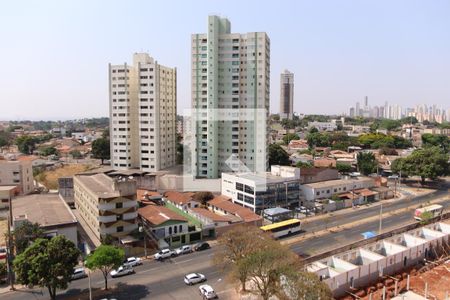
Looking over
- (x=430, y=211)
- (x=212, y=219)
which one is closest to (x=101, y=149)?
(x=212, y=219)

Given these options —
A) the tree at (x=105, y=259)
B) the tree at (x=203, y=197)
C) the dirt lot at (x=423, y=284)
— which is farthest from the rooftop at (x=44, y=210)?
the dirt lot at (x=423, y=284)

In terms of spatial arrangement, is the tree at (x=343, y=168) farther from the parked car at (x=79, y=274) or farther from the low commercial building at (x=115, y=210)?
the parked car at (x=79, y=274)

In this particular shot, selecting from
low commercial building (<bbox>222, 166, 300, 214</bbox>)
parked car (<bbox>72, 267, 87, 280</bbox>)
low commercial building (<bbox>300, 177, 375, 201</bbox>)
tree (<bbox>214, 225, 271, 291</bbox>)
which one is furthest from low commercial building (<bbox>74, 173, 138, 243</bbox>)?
low commercial building (<bbox>300, 177, 375, 201</bbox>)

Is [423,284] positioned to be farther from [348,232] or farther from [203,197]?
[203,197]

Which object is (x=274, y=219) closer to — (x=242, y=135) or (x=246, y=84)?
(x=242, y=135)

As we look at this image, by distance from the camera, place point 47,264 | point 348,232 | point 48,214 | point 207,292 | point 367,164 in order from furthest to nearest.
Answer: point 367,164 → point 348,232 → point 48,214 → point 207,292 → point 47,264

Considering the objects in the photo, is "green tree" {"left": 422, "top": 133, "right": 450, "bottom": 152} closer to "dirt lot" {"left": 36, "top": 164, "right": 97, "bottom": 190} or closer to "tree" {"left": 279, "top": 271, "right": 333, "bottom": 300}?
"dirt lot" {"left": 36, "top": 164, "right": 97, "bottom": 190}

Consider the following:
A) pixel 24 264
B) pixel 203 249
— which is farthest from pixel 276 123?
pixel 24 264
